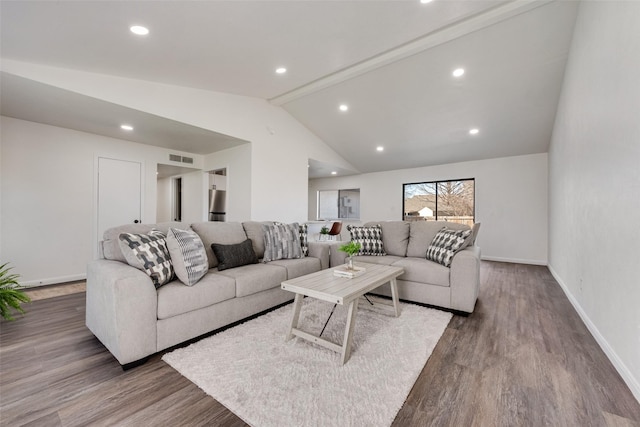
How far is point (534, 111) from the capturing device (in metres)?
4.43

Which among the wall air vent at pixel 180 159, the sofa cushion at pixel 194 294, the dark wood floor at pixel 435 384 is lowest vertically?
the dark wood floor at pixel 435 384

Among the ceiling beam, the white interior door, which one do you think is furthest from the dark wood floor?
the ceiling beam

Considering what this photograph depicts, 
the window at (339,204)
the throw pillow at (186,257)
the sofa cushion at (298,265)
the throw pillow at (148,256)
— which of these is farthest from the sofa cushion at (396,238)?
the window at (339,204)

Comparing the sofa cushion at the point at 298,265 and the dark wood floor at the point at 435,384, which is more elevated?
the sofa cushion at the point at 298,265

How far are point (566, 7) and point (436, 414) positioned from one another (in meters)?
4.04

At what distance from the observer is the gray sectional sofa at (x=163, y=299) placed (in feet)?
5.88

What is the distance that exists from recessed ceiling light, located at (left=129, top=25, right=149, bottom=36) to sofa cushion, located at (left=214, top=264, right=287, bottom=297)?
2323 mm

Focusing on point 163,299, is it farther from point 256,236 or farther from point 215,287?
point 256,236

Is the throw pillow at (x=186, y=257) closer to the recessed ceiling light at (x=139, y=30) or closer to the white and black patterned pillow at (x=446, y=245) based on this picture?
the recessed ceiling light at (x=139, y=30)

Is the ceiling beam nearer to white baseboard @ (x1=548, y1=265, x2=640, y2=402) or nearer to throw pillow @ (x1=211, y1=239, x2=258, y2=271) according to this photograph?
throw pillow @ (x1=211, y1=239, x2=258, y2=271)

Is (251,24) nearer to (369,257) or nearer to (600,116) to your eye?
(369,257)

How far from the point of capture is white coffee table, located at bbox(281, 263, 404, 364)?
1884 millimetres

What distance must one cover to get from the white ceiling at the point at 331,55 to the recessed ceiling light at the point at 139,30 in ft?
0.19

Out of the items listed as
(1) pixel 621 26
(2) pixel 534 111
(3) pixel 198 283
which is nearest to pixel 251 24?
(3) pixel 198 283
